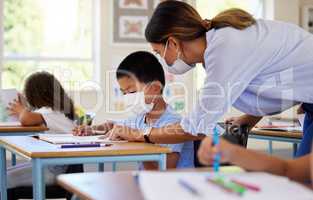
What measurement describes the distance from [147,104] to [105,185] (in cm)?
156

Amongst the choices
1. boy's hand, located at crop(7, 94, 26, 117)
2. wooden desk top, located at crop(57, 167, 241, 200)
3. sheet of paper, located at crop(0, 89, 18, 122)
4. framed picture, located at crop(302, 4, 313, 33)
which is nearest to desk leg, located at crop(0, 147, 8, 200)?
boy's hand, located at crop(7, 94, 26, 117)

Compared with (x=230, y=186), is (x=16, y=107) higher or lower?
lower

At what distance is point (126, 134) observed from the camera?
252cm

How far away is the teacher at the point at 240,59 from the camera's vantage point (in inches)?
72.4

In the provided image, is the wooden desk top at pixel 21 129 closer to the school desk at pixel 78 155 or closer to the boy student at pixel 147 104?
the boy student at pixel 147 104

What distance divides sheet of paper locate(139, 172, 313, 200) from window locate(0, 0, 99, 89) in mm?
4860

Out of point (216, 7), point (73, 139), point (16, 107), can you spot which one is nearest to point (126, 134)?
point (73, 139)

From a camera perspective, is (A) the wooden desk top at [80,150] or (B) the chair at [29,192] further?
(B) the chair at [29,192]

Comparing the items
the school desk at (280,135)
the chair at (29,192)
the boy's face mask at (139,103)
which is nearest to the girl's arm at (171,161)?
the boy's face mask at (139,103)

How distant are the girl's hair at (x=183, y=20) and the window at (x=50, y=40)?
13.2 feet

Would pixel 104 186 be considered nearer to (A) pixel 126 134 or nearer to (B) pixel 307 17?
(A) pixel 126 134

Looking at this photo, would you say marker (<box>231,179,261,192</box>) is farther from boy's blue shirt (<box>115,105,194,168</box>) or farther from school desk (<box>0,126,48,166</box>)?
school desk (<box>0,126,48,166</box>)

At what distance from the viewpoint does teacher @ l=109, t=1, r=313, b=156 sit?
1839 mm

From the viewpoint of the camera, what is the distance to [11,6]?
578 centimetres
